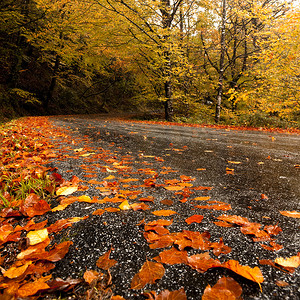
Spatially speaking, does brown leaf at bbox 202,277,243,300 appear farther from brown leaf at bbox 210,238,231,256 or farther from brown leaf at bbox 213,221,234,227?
brown leaf at bbox 213,221,234,227

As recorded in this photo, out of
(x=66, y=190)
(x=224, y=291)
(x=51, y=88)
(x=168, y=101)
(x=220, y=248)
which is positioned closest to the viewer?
(x=224, y=291)

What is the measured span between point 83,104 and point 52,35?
7.61 m

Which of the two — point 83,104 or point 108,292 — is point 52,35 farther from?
point 108,292

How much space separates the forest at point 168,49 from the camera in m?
8.99

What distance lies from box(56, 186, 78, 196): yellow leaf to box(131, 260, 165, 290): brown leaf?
3.12ft

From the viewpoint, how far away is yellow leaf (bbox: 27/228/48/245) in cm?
98

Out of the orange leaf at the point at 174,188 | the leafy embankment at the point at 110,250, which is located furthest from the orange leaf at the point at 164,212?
the orange leaf at the point at 174,188

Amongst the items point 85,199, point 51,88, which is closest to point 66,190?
point 85,199

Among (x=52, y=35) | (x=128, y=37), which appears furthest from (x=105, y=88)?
(x=128, y=37)

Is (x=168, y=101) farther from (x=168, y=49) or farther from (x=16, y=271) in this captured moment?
(x=16, y=271)

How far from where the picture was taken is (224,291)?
69 cm

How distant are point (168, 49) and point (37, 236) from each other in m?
10.4

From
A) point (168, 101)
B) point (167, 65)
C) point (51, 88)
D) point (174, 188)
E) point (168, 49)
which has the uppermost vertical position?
point (168, 49)

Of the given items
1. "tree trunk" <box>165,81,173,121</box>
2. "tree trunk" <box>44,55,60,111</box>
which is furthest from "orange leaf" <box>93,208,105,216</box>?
"tree trunk" <box>44,55,60,111</box>
